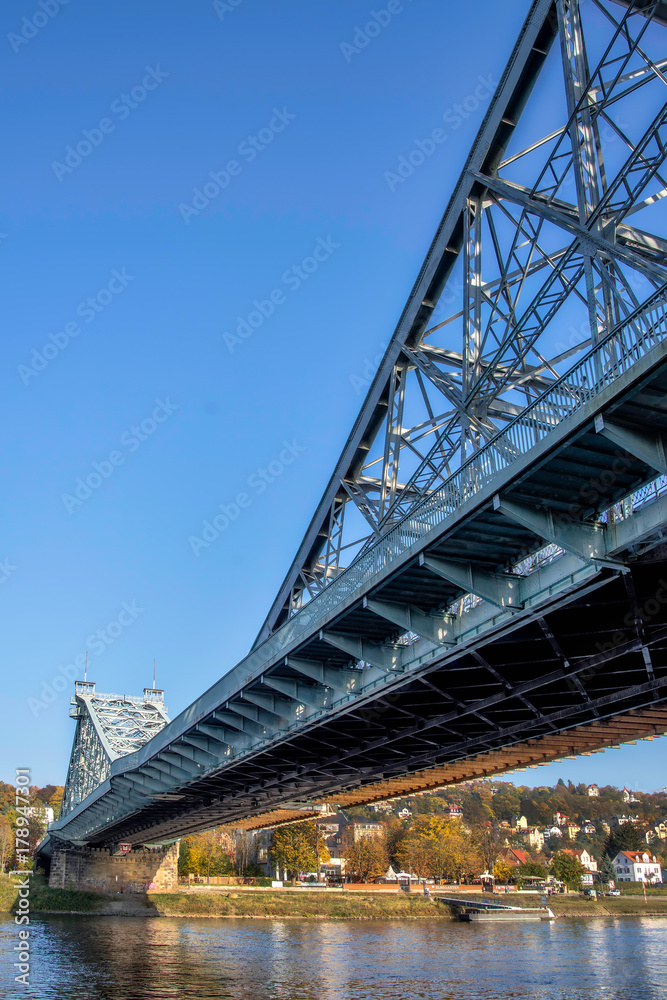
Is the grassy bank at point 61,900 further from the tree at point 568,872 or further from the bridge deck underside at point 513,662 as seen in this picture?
the tree at point 568,872

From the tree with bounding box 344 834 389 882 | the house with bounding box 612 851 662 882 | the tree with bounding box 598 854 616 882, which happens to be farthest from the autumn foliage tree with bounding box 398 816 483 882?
the house with bounding box 612 851 662 882

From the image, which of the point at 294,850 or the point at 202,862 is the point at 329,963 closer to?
the point at 294,850

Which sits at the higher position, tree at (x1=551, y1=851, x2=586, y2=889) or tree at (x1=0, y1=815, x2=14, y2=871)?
tree at (x1=0, y1=815, x2=14, y2=871)

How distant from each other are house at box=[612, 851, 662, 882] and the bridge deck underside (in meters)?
121

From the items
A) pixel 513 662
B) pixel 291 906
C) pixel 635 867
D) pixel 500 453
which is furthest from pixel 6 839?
pixel 500 453

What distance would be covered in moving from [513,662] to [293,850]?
9268 cm

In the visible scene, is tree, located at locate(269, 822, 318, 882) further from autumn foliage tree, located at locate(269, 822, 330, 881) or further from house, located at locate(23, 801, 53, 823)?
house, located at locate(23, 801, 53, 823)

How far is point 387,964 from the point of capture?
36.9 meters

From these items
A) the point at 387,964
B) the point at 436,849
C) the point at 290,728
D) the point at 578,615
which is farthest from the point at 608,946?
the point at 436,849

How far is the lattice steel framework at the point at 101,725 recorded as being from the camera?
90.8m

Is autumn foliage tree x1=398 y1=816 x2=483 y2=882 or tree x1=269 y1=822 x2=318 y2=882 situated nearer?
tree x1=269 y1=822 x2=318 y2=882

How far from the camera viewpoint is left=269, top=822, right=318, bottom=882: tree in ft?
333

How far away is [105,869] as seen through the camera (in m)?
81.9

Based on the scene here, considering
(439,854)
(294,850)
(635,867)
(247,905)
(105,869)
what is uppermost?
(105,869)
